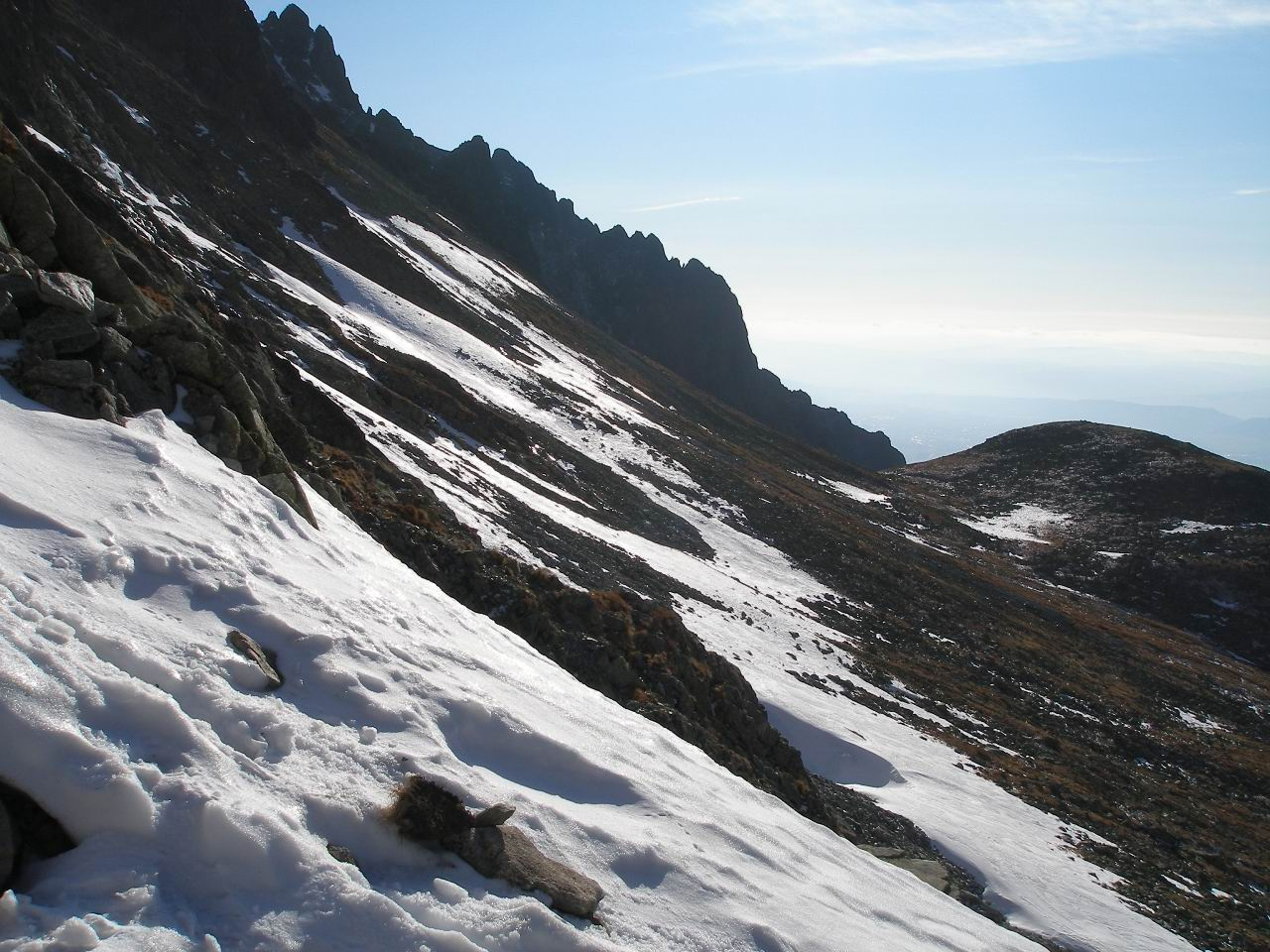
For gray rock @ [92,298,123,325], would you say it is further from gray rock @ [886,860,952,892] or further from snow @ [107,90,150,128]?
snow @ [107,90,150,128]

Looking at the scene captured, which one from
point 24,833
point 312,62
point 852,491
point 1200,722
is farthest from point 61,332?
point 312,62

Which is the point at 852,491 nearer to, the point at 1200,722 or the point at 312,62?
the point at 1200,722

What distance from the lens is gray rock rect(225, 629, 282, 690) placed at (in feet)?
A: 25.8

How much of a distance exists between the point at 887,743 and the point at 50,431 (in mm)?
25055

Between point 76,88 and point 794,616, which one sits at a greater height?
point 76,88

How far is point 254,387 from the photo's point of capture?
17000mm

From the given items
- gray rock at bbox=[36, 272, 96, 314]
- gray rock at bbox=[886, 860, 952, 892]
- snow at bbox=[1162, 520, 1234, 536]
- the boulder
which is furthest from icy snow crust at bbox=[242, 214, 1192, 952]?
snow at bbox=[1162, 520, 1234, 536]

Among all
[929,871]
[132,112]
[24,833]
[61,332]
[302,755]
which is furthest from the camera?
[132,112]

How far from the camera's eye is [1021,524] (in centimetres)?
8169

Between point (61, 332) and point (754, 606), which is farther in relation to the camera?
point (754, 606)

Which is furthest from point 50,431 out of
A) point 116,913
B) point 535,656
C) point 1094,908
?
point 1094,908

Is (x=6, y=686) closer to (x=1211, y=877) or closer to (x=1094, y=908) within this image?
(x=1094, y=908)

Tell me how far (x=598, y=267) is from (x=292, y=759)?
125 metres

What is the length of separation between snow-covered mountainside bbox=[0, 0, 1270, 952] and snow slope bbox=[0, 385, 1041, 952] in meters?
0.04
